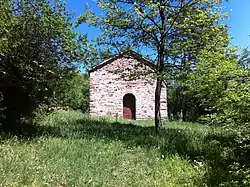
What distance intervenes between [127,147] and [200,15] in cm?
616

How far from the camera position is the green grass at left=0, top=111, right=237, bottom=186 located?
702 centimetres

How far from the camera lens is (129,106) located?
3191 cm

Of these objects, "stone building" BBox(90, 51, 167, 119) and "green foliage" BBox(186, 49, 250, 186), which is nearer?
"green foliage" BBox(186, 49, 250, 186)

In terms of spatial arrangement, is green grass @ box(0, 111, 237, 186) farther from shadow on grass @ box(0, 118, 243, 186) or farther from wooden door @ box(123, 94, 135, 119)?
wooden door @ box(123, 94, 135, 119)

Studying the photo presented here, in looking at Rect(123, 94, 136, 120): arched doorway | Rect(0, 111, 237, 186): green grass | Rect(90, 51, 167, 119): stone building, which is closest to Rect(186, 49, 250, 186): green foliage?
Rect(0, 111, 237, 186): green grass

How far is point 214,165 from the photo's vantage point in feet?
30.7

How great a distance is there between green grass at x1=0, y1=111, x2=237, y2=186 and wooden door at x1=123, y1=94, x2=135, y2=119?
64.6ft

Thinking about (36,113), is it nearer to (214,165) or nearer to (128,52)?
(128,52)

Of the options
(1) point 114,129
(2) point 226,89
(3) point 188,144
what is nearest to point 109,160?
(2) point 226,89

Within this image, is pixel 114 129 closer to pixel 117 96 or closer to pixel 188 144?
pixel 188 144

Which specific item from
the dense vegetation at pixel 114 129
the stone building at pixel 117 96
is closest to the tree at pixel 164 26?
the dense vegetation at pixel 114 129

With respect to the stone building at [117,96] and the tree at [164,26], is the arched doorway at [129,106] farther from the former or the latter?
the tree at [164,26]

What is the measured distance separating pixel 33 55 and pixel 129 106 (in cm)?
2203

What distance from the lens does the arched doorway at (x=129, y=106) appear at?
31.8 meters
